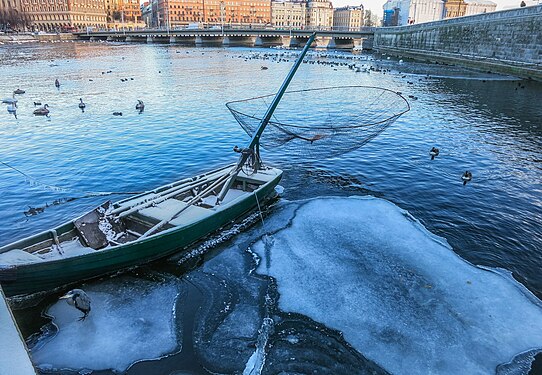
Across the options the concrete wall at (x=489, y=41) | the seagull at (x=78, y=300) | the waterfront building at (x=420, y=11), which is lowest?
the seagull at (x=78, y=300)

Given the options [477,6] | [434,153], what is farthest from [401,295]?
[477,6]

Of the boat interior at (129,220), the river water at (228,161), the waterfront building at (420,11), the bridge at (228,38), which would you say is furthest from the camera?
the waterfront building at (420,11)

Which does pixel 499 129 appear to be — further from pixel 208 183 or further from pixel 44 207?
pixel 44 207

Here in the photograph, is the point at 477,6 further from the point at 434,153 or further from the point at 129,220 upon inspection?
the point at 129,220

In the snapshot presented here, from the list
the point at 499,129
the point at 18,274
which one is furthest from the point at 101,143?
the point at 499,129

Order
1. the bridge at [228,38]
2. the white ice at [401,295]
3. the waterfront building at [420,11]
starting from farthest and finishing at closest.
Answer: the waterfront building at [420,11]
the bridge at [228,38]
the white ice at [401,295]

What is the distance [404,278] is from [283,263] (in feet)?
14.3

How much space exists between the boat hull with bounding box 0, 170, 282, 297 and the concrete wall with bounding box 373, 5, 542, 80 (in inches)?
2286

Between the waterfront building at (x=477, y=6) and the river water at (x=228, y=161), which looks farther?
the waterfront building at (x=477, y=6)

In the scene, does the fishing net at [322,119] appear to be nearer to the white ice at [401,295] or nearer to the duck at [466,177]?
the duck at [466,177]

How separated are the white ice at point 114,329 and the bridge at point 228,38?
5551 inches

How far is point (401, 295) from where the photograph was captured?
40.3 ft

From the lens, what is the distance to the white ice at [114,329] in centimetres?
976

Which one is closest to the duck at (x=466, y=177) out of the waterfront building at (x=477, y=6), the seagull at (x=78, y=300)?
the seagull at (x=78, y=300)
